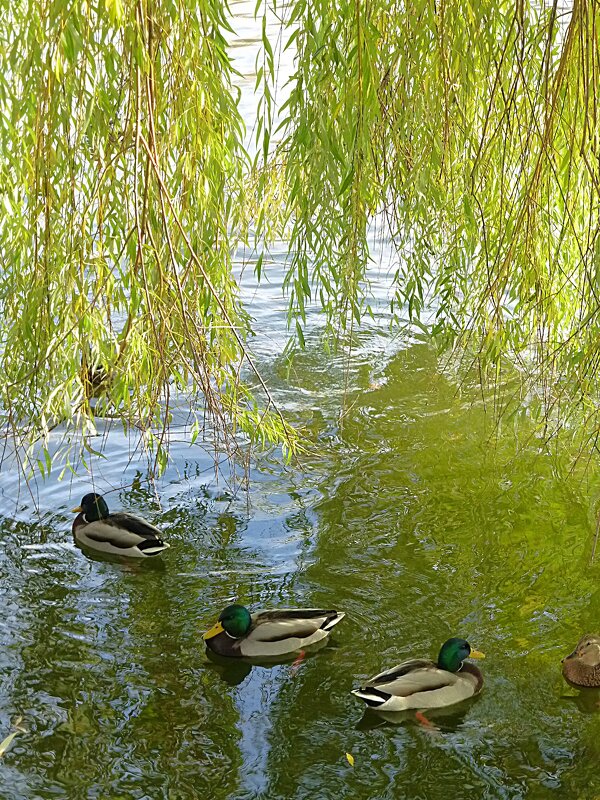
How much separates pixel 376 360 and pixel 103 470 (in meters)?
2.14

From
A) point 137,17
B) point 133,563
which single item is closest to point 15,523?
point 133,563

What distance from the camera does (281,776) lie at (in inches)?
130

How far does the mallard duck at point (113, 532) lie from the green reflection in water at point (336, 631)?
0.09 m

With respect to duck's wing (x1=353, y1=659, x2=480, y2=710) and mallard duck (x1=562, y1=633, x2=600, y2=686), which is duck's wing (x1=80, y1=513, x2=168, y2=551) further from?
mallard duck (x1=562, y1=633, x2=600, y2=686)

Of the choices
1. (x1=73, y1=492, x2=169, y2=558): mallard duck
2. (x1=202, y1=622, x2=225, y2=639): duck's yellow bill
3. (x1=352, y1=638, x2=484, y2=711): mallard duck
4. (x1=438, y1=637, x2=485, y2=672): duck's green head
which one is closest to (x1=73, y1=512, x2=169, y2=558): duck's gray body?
(x1=73, y1=492, x2=169, y2=558): mallard duck

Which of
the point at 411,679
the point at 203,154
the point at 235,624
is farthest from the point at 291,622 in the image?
the point at 203,154

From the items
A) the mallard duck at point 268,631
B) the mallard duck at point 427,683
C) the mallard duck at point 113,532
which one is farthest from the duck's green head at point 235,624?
the mallard duck at point 113,532

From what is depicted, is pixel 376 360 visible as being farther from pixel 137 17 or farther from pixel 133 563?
pixel 137 17

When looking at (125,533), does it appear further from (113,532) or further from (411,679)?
(411,679)

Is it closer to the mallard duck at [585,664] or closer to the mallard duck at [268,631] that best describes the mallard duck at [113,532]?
the mallard duck at [268,631]

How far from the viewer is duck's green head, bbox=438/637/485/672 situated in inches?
148

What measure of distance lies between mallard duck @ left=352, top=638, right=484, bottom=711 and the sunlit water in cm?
7

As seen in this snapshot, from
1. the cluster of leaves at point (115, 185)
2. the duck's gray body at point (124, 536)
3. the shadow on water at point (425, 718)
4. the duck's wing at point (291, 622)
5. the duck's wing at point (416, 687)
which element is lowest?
the shadow on water at point (425, 718)

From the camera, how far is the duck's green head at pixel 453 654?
12.3ft
